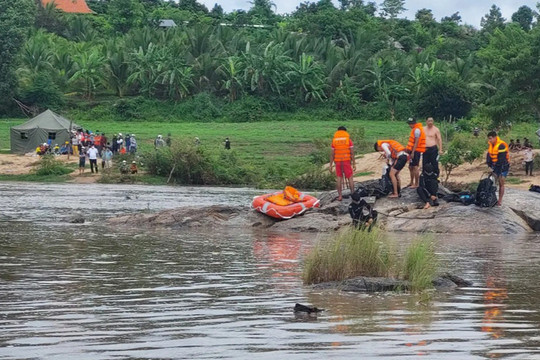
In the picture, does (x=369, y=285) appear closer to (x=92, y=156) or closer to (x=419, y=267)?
(x=419, y=267)

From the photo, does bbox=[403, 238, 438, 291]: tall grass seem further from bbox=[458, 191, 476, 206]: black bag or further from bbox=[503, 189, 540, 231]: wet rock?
bbox=[503, 189, 540, 231]: wet rock

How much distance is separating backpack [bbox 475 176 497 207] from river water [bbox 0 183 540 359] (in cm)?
141

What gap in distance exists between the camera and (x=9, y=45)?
2509 inches

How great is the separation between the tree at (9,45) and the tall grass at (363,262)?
176 feet

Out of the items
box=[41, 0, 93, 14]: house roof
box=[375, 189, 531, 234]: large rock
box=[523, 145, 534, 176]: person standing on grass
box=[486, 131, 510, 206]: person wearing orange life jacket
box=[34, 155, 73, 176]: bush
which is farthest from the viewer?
box=[41, 0, 93, 14]: house roof

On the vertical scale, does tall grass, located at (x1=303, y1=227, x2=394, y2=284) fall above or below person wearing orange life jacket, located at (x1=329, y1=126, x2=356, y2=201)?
below

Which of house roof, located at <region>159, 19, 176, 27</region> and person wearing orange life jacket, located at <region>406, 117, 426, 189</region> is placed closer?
person wearing orange life jacket, located at <region>406, 117, 426, 189</region>

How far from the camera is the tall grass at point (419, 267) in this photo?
11.6 meters

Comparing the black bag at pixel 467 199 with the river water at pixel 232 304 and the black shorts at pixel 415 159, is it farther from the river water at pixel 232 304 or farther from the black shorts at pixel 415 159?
the river water at pixel 232 304

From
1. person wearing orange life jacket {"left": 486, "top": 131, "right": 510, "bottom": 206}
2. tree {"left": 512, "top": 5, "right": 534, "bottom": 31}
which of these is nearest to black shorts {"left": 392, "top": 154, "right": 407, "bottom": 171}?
person wearing orange life jacket {"left": 486, "top": 131, "right": 510, "bottom": 206}

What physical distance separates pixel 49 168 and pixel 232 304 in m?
34.1

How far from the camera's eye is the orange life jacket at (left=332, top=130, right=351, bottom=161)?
21.2 metres

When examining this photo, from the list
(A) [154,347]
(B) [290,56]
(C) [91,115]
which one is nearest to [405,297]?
(A) [154,347]

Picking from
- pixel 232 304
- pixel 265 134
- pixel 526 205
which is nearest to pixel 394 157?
pixel 526 205
